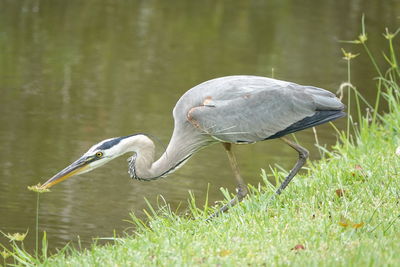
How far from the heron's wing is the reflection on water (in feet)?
1.32

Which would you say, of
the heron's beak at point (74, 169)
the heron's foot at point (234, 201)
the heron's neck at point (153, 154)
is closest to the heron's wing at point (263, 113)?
the heron's neck at point (153, 154)

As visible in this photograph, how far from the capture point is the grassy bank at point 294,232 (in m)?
4.48

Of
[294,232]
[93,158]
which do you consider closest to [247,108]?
[93,158]

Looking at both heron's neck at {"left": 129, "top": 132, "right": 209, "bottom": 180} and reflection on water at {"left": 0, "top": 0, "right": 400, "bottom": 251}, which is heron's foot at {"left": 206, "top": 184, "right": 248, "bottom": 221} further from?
reflection on water at {"left": 0, "top": 0, "right": 400, "bottom": 251}

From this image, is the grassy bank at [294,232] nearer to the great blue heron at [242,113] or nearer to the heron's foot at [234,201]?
the heron's foot at [234,201]

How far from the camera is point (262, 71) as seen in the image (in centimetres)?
1339

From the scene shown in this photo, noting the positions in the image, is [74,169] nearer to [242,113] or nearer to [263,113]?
[242,113]

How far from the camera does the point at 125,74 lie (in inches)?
504

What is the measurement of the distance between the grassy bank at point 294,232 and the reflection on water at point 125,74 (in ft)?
3.71

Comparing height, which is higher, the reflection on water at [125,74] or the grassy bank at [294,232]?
the grassy bank at [294,232]

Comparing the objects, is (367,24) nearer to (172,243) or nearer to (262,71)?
(262,71)

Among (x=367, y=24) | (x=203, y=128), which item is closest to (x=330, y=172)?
(x=203, y=128)

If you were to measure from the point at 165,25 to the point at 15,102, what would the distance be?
21.1 feet

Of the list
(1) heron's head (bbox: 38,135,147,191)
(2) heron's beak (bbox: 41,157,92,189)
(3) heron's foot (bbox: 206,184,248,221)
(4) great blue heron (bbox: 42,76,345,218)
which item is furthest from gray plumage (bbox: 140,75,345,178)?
(2) heron's beak (bbox: 41,157,92,189)
